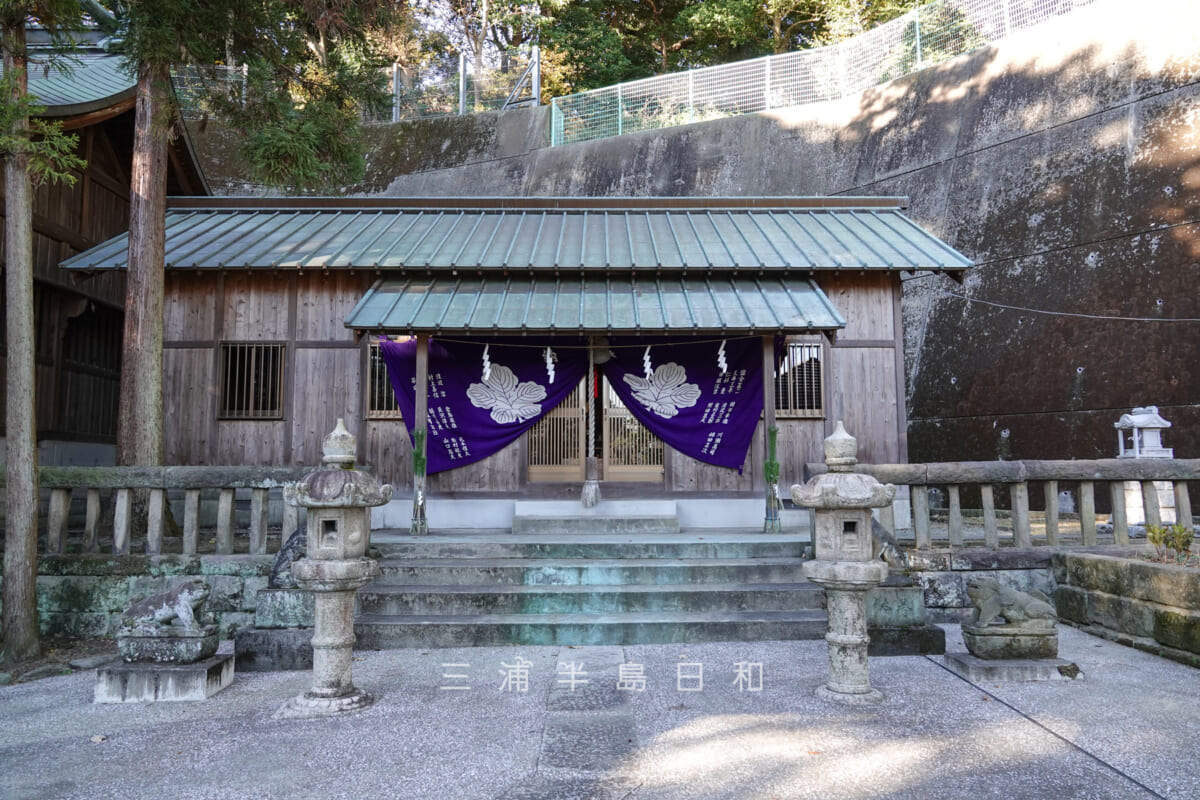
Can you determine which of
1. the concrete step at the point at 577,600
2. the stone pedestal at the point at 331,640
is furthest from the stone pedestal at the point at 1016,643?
the stone pedestal at the point at 331,640

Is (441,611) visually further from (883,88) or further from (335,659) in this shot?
(883,88)

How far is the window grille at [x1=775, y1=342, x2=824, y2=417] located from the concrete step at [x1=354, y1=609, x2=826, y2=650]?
4.52m

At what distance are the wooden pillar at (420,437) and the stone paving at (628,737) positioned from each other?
10.2 ft

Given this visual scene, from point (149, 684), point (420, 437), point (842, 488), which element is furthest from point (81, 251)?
point (842, 488)

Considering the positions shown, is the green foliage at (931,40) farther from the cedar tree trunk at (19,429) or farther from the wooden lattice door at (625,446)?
the cedar tree trunk at (19,429)

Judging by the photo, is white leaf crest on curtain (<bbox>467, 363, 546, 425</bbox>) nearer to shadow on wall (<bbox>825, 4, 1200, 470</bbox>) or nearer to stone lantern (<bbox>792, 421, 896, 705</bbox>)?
stone lantern (<bbox>792, 421, 896, 705</bbox>)

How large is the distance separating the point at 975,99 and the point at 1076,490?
942 centimetres

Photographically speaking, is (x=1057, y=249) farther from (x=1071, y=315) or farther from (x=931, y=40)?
(x=931, y=40)

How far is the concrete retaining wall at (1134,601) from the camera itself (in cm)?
592

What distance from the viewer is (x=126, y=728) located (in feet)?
16.2

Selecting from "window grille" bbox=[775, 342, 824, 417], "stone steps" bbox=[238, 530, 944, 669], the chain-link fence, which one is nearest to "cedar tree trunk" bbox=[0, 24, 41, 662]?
"stone steps" bbox=[238, 530, 944, 669]

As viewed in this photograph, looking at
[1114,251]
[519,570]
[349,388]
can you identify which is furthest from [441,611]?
[1114,251]

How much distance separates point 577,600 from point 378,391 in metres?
5.31

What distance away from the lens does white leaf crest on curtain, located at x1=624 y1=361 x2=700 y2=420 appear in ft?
33.3
